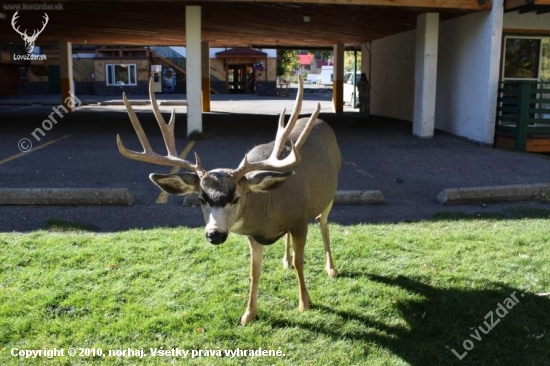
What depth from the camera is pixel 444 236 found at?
6.23 meters

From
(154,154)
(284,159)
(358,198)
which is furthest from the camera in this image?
(358,198)

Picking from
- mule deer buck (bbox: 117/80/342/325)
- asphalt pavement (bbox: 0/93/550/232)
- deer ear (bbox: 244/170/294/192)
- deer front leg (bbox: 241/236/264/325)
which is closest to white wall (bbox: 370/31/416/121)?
asphalt pavement (bbox: 0/93/550/232)

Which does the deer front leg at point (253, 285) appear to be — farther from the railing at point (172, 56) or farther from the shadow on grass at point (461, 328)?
the railing at point (172, 56)

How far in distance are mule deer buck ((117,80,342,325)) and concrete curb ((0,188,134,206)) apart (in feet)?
11.7

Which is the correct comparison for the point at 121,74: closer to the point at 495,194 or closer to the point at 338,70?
the point at 338,70

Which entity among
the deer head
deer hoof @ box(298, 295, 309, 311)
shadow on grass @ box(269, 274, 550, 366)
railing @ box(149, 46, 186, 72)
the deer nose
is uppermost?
railing @ box(149, 46, 186, 72)

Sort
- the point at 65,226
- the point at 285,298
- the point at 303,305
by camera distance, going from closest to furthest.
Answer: the point at 303,305
the point at 285,298
the point at 65,226

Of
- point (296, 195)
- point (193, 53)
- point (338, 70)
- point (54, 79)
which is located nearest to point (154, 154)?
point (296, 195)

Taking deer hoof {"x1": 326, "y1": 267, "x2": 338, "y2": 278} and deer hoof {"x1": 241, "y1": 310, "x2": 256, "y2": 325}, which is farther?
deer hoof {"x1": 326, "y1": 267, "x2": 338, "y2": 278}

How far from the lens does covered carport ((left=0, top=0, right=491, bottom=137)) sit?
1313 centimetres

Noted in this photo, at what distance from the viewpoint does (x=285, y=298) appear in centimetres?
465

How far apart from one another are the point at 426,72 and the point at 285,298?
10.7m

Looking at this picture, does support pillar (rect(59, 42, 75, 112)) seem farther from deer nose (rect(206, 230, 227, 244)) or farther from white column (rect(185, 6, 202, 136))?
deer nose (rect(206, 230, 227, 244))

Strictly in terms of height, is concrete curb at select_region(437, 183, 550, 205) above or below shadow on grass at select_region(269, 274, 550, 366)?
above
